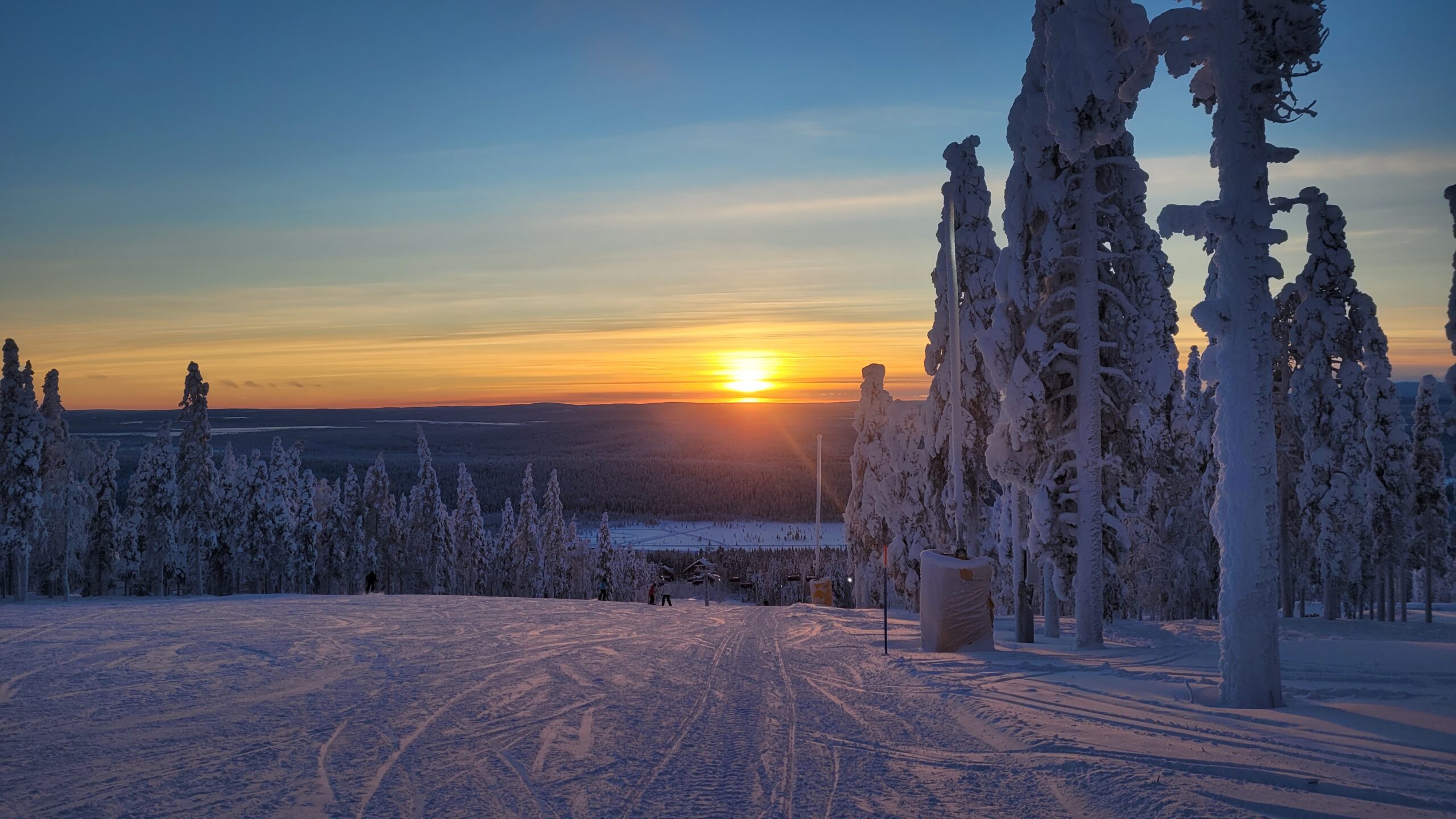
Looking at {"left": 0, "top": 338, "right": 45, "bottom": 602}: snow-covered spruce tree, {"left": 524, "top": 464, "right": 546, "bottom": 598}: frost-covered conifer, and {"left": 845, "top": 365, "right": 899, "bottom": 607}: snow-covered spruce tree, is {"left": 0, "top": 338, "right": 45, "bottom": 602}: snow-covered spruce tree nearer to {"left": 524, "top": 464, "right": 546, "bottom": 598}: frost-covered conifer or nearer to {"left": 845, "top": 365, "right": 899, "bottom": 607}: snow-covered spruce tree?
{"left": 524, "top": 464, "right": 546, "bottom": 598}: frost-covered conifer

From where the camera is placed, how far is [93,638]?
898 inches

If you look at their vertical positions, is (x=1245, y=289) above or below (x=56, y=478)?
above

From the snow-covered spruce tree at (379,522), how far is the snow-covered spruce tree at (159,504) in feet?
58.0

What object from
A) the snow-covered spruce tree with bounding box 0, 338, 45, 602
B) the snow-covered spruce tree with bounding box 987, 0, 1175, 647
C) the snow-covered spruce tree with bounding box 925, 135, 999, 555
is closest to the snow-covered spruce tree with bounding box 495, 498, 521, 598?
the snow-covered spruce tree with bounding box 0, 338, 45, 602

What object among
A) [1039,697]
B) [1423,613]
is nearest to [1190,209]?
[1039,697]

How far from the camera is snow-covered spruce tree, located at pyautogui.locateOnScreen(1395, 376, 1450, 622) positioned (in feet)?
142

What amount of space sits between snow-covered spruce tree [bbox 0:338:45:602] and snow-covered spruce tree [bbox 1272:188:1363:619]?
205ft

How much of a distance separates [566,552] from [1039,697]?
271 feet

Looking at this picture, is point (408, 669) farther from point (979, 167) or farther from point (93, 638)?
point (979, 167)

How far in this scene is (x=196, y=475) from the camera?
62156 mm

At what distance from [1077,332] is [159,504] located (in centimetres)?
6503

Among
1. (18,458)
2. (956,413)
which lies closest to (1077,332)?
(956,413)

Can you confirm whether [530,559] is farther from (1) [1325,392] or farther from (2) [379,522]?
(1) [1325,392]

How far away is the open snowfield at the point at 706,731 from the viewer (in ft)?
28.6
